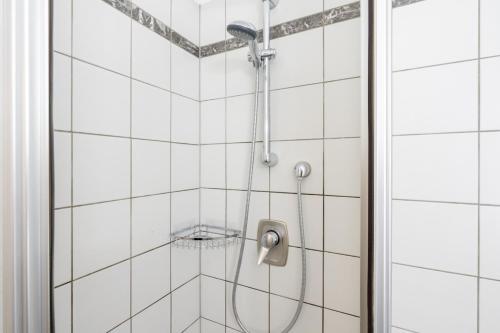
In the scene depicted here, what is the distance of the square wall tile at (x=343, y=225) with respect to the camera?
33.7 inches

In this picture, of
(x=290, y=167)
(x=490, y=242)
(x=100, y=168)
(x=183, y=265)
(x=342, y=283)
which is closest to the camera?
(x=490, y=242)

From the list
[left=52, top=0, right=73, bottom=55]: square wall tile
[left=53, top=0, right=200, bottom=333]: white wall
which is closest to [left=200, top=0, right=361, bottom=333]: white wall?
[left=53, top=0, right=200, bottom=333]: white wall

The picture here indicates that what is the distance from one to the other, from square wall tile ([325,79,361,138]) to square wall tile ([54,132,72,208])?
0.83m

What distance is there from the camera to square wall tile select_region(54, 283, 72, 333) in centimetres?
65

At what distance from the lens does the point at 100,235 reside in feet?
2.48

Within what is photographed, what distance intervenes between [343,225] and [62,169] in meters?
0.89

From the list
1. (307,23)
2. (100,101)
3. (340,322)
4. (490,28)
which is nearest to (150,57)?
(100,101)

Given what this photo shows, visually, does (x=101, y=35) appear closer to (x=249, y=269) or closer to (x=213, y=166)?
(x=213, y=166)

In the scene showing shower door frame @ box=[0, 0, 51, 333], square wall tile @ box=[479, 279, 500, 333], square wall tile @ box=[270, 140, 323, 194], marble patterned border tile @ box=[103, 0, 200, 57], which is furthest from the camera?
square wall tile @ box=[270, 140, 323, 194]

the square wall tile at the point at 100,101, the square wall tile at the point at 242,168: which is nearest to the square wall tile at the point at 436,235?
the square wall tile at the point at 242,168

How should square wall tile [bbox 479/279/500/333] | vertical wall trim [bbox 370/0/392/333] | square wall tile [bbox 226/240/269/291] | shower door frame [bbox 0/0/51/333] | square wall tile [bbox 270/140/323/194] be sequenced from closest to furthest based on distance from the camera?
1. shower door frame [bbox 0/0/51/333]
2. vertical wall trim [bbox 370/0/392/333]
3. square wall tile [bbox 479/279/500/333]
4. square wall tile [bbox 270/140/323/194]
5. square wall tile [bbox 226/240/269/291]

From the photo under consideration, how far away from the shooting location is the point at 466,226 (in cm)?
66

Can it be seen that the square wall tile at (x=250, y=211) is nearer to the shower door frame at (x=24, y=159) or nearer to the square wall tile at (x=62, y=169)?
the square wall tile at (x=62, y=169)

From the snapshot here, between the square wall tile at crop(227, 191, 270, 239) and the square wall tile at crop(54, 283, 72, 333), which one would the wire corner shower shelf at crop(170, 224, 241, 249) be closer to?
the square wall tile at crop(227, 191, 270, 239)
